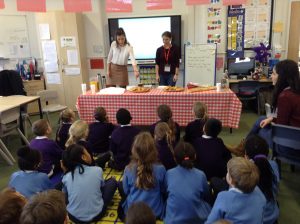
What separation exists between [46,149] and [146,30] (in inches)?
152

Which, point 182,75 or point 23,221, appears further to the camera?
point 182,75

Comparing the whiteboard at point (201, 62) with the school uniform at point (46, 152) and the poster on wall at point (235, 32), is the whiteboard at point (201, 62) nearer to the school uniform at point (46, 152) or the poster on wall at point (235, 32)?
the poster on wall at point (235, 32)

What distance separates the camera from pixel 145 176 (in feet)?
6.17

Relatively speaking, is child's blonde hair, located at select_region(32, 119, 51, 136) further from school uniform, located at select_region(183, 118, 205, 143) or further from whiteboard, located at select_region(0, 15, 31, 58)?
whiteboard, located at select_region(0, 15, 31, 58)

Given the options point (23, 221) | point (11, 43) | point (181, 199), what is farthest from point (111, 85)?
A: point (23, 221)

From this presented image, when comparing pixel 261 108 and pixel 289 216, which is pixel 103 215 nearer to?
pixel 289 216

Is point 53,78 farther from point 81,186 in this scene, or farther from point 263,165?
point 263,165

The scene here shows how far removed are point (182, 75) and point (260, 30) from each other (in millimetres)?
1698

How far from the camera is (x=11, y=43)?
5574 mm

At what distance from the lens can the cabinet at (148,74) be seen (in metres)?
5.74

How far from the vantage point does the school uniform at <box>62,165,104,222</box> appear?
193cm

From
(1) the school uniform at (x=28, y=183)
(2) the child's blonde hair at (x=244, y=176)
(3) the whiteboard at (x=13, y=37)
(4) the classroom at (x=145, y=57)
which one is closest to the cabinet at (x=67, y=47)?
(4) the classroom at (x=145, y=57)

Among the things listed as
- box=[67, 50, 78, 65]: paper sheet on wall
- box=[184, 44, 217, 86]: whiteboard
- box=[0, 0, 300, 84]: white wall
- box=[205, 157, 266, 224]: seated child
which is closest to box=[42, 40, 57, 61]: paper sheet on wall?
box=[67, 50, 78, 65]: paper sheet on wall

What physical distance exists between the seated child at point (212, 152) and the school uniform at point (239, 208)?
801 millimetres
